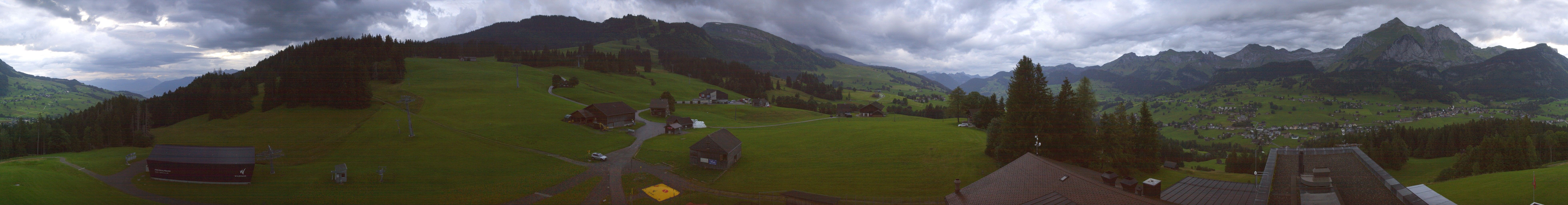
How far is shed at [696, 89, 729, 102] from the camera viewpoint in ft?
338

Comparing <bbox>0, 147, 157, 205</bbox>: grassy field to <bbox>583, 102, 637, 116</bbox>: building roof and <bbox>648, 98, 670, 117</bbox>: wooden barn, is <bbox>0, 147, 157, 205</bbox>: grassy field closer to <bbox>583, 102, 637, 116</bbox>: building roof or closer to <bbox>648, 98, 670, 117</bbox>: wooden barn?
<bbox>583, 102, 637, 116</bbox>: building roof

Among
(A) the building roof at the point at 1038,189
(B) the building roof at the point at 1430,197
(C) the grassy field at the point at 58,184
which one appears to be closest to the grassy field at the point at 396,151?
(C) the grassy field at the point at 58,184

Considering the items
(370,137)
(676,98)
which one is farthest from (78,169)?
(676,98)

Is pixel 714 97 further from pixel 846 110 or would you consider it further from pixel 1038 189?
pixel 1038 189

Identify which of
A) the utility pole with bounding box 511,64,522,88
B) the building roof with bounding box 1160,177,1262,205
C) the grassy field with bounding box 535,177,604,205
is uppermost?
the utility pole with bounding box 511,64,522,88

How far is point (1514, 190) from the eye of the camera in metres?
20.1

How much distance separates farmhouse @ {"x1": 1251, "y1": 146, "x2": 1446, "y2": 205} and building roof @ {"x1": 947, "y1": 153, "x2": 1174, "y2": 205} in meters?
3.52

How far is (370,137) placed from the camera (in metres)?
38.3

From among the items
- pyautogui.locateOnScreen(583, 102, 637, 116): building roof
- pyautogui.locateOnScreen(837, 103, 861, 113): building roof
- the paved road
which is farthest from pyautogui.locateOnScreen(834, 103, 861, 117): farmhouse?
the paved road

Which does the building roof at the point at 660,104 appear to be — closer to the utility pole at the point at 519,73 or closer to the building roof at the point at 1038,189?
the utility pole at the point at 519,73

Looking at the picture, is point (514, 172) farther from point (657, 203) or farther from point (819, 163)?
point (819, 163)

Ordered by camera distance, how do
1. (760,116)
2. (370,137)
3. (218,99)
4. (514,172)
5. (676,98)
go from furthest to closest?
(676,98) → (760,116) → (218,99) → (370,137) → (514,172)

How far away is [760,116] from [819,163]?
46777 millimetres

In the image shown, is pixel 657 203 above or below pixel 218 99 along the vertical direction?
below
